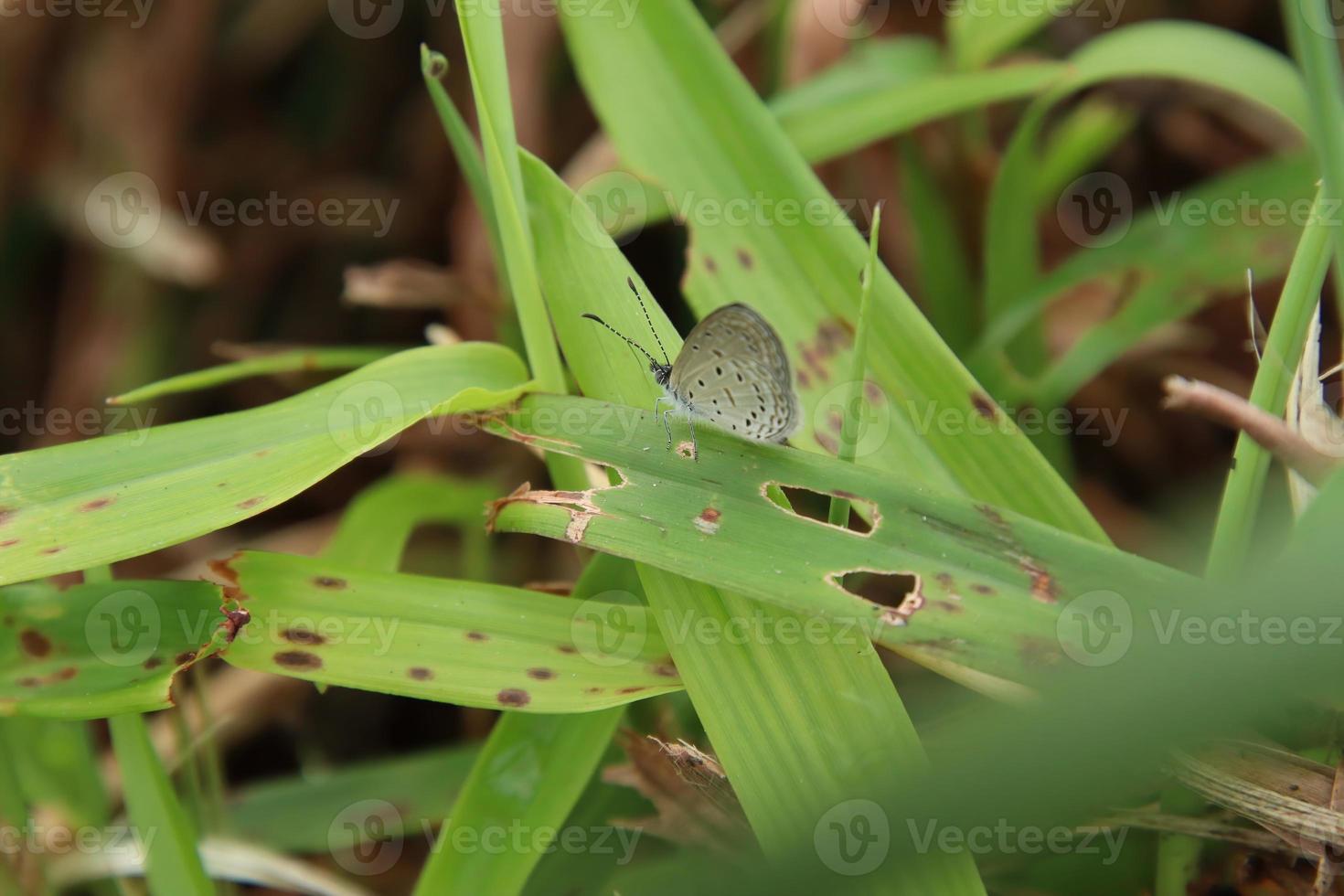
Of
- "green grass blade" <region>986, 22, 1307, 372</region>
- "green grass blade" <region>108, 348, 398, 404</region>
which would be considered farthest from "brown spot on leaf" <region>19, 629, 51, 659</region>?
"green grass blade" <region>986, 22, 1307, 372</region>

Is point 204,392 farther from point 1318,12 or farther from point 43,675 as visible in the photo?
point 1318,12

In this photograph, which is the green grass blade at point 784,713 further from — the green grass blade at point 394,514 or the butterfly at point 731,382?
the green grass blade at point 394,514

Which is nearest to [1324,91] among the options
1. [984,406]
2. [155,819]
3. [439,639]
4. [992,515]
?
[984,406]

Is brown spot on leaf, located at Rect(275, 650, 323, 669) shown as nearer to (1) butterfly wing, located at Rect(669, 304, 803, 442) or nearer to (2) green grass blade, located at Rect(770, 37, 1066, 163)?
(1) butterfly wing, located at Rect(669, 304, 803, 442)

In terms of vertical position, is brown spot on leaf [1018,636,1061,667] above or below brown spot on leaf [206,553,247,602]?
above

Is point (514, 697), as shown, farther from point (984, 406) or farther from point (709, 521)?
point (984, 406)

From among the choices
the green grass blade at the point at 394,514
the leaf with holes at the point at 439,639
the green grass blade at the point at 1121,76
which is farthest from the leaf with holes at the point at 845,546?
the green grass blade at the point at 1121,76
